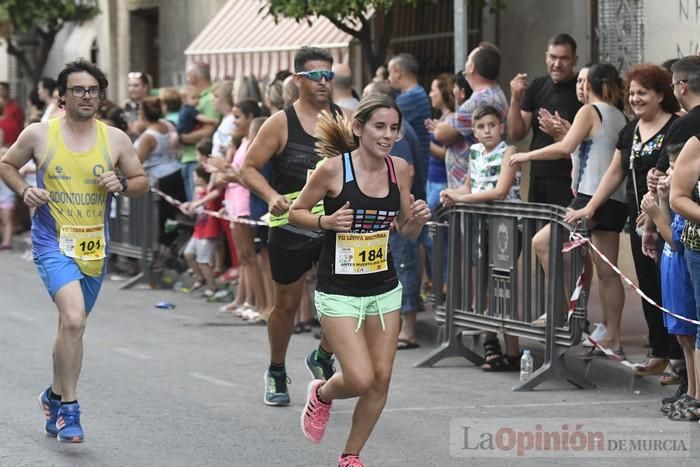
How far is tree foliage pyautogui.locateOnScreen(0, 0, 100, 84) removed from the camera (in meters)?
25.0

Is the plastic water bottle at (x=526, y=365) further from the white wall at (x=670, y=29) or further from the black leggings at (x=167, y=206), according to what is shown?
the black leggings at (x=167, y=206)

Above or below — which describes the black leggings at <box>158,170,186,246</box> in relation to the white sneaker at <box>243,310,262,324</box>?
above

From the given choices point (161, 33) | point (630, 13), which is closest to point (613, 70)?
point (630, 13)

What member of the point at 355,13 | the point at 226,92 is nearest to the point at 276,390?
the point at 226,92

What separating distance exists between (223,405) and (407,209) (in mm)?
2268

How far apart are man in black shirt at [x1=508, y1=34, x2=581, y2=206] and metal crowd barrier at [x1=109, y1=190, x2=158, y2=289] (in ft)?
17.9

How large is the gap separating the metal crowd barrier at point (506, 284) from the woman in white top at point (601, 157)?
52 cm

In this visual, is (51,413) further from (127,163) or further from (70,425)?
(127,163)

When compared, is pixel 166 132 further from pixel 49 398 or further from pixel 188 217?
pixel 49 398

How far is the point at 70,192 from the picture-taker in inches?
Answer: 323

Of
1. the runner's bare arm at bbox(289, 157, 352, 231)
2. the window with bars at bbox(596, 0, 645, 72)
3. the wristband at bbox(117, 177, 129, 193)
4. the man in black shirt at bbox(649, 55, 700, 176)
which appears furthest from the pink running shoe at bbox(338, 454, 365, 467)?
the window with bars at bbox(596, 0, 645, 72)

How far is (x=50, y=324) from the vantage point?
12953mm

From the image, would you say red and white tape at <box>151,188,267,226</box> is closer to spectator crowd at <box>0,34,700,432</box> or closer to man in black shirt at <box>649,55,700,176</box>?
spectator crowd at <box>0,34,700,432</box>

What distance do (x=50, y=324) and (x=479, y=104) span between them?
4148 mm
